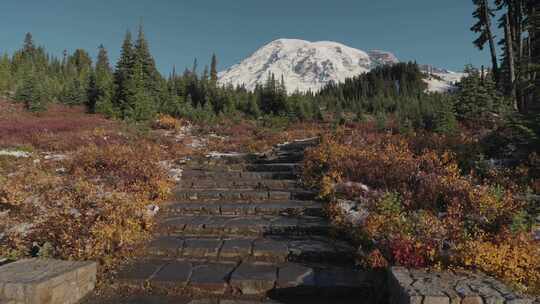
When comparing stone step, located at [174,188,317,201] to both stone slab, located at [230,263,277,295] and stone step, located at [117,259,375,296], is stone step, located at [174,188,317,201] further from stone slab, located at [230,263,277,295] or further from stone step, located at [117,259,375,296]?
stone slab, located at [230,263,277,295]

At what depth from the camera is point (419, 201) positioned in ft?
24.3

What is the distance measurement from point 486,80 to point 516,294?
2520 centimetres

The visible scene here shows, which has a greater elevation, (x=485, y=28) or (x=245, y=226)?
(x=485, y=28)

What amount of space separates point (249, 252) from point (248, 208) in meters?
Answer: 2.26

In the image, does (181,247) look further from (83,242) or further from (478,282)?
(478,282)

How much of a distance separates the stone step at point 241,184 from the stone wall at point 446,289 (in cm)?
556

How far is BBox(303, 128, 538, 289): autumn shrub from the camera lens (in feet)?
16.4

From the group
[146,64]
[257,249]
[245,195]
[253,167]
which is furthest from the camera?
[146,64]

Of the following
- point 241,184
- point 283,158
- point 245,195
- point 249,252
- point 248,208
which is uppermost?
point 283,158

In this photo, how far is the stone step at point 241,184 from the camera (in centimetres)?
1009

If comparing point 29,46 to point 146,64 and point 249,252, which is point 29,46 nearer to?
point 146,64


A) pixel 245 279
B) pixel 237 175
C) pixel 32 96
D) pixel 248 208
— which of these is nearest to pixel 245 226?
pixel 248 208

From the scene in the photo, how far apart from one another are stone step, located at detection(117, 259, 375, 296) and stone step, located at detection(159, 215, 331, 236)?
4.35ft

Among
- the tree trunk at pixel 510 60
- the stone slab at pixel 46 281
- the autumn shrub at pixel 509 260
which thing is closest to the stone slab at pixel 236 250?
the stone slab at pixel 46 281
